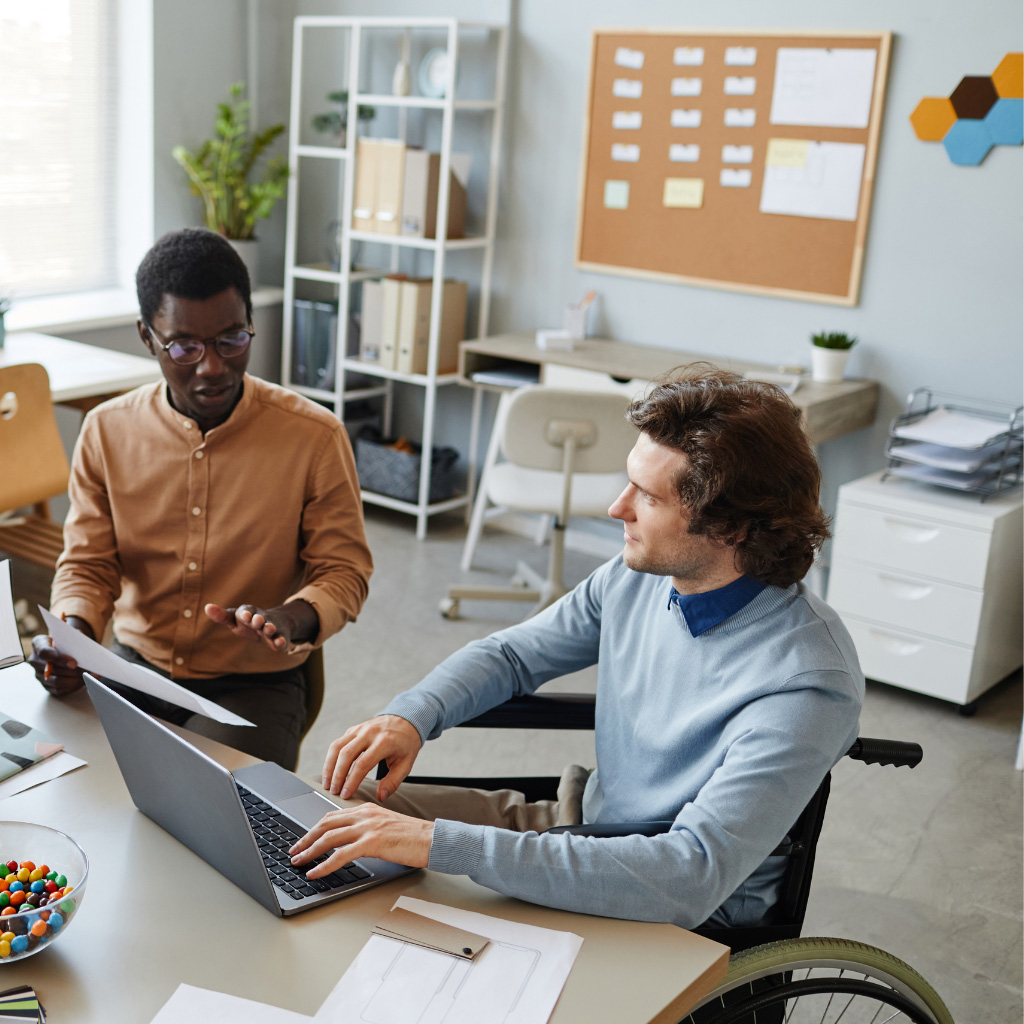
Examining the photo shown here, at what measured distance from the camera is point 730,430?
1.33 m

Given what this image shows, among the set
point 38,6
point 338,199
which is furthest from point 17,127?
point 338,199

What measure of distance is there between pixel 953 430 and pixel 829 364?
487mm

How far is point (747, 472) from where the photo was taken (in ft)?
4.39

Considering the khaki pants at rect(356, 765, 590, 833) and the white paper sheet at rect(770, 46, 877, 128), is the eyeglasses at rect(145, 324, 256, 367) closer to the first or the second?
the khaki pants at rect(356, 765, 590, 833)

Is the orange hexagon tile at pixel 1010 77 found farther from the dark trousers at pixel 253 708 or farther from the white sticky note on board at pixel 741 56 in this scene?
the dark trousers at pixel 253 708

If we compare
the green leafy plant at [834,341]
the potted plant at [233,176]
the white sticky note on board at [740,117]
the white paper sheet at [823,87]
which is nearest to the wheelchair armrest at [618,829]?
the green leafy plant at [834,341]

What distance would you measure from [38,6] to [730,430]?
4.04 meters

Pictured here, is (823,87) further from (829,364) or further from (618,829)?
(618,829)

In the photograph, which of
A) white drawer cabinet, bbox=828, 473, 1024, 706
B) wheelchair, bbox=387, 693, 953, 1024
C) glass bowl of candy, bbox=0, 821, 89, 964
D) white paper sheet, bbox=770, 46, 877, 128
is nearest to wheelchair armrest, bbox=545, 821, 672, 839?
wheelchair, bbox=387, 693, 953, 1024

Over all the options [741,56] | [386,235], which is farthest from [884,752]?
[386,235]

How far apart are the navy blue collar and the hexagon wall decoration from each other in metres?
2.62

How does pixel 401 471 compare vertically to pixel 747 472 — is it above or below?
below

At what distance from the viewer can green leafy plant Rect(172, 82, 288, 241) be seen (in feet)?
15.2

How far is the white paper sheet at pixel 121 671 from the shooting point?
1.26 metres
